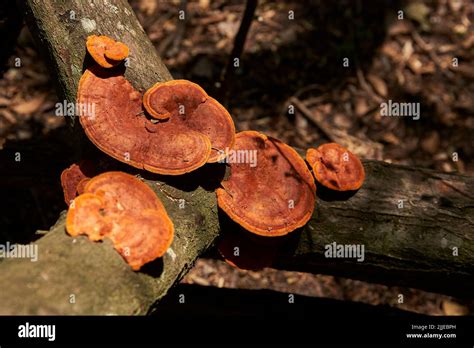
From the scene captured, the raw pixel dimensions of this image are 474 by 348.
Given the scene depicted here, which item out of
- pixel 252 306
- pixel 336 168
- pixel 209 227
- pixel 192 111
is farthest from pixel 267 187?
pixel 252 306

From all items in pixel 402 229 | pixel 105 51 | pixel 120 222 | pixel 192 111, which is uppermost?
pixel 105 51

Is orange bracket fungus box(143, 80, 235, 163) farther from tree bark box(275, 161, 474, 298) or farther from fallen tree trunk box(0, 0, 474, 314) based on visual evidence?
tree bark box(275, 161, 474, 298)

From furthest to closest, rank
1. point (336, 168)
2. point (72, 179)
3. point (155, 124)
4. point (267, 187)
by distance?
point (336, 168), point (267, 187), point (72, 179), point (155, 124)

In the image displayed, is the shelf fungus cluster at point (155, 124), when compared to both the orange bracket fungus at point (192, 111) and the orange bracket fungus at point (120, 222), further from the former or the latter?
the orange bracket fungus at point (120, 222)

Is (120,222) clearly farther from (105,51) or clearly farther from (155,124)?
(105,51)

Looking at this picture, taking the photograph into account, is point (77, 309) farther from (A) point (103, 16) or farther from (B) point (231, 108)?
(B) point (231, 108)

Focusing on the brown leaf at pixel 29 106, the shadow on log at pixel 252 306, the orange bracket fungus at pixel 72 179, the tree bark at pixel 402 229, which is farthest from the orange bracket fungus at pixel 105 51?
the brown leaf at pixel 29 106
